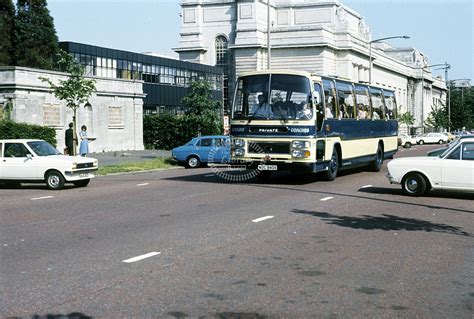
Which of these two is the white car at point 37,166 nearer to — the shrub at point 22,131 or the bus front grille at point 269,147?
the bus front grille at point 269,147

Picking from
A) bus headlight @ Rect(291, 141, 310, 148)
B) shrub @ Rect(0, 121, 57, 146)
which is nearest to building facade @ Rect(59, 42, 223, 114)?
shrub @ Rect(0, 121, 57, 146)

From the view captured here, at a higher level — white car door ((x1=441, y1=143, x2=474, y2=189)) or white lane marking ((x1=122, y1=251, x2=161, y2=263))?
white car door ((x1=441, y1=143, x2=474, y2=189))

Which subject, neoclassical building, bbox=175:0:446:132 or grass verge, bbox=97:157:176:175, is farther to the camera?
neoclassical building, bbox=175:0:446:132

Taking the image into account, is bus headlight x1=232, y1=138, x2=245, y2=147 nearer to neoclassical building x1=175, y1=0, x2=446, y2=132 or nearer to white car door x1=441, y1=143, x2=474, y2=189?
white car door x1=441, y1=143, x2=474, y2=189

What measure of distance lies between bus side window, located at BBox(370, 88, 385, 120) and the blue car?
7.14 metres

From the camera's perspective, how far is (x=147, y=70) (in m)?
64.4

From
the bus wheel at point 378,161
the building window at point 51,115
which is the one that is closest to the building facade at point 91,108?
the building window at point 51,115

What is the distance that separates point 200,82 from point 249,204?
102 ft

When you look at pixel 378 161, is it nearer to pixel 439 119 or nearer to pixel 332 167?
pixel 332 167

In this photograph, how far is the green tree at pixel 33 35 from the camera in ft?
226

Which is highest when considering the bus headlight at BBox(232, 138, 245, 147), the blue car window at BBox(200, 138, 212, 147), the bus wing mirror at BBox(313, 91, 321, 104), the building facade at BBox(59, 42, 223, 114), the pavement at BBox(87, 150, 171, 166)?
the building facade at BBox(59, 42, 223, 114)

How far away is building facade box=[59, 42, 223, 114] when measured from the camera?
57.2m

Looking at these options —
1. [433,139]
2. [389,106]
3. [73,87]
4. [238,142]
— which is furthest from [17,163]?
[433,139]

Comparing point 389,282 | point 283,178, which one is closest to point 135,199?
point 283,178
